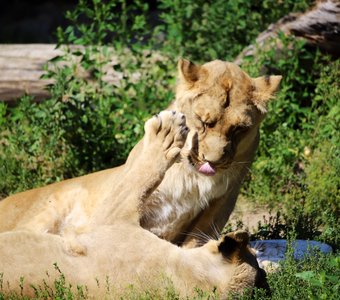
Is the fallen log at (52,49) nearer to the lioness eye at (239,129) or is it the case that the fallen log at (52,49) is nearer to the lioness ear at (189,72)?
the lioness ear at (189,72)

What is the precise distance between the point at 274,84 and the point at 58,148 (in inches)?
97.2

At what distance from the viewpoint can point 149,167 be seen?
4.93m

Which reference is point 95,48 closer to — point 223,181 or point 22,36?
point 223,181

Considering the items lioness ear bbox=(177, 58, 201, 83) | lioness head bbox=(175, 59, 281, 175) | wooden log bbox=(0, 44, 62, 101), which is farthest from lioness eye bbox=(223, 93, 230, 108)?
wooden log bbox=(0, 44, 62, 101)

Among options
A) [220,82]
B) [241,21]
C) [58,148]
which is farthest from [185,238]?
[241,21]

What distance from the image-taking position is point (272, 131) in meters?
7.78

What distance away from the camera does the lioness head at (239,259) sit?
422cm

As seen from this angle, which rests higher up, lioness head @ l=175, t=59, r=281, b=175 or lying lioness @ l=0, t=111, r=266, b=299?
lioness head @ l=175, t=59, r=281, b=175

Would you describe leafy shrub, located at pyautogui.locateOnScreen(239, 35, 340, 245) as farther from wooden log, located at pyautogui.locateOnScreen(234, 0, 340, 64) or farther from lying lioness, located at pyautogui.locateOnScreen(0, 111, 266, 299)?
lying lioness, located at pyautogui.locateOnScreen(0, 111, 266, 299)

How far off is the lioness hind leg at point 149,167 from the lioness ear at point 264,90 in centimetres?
83

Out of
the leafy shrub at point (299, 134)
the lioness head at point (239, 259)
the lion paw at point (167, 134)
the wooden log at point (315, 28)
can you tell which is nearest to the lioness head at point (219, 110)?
the lion paw at point (167, 134)

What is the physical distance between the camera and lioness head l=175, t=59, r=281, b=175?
5.44 metres

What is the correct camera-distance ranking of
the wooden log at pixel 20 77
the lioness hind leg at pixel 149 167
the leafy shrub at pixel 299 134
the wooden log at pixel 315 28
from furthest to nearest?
1. the wooden log at pixel 20 77
2. the wooden log at pixel 315 28
3. the leafy shrub at pixel 299 134
4. the lioness hind leg at pixel 149 167

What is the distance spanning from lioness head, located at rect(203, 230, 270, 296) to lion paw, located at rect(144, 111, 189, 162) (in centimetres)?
80
